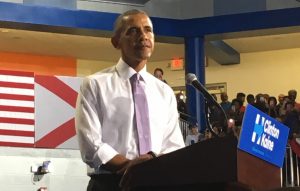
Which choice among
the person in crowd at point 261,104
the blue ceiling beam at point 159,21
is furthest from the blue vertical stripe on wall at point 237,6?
the person in crowd at point 261,104

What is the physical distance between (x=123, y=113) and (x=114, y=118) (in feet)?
0.14

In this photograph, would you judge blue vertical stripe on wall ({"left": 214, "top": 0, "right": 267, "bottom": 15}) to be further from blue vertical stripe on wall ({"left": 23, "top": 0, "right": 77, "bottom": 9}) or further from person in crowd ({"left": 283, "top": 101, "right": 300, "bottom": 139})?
person in crowd ({"left": 283, "top": 101, "right": 300, "bottom": 139})

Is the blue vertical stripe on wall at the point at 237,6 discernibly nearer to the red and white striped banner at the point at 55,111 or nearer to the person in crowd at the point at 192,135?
the person in crowd at the point at 192,135

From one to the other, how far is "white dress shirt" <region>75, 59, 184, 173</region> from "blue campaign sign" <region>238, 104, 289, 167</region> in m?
0.38

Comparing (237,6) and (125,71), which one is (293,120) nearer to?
(237,6)

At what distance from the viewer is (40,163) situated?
6.73 metres

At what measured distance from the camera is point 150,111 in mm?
2848

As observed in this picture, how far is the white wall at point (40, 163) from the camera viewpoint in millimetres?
6574

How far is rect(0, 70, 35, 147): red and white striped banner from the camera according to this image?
6.74 m

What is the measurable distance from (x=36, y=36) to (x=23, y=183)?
37.7ft

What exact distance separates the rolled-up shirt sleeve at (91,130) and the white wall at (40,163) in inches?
155

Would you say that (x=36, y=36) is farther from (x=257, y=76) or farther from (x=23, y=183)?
(x=23, y=183)

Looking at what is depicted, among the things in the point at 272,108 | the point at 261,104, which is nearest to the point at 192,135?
the point at 261,104

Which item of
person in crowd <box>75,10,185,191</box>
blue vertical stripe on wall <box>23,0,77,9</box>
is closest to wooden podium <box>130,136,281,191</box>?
person in crowd <box>75,10,185,191</box>
